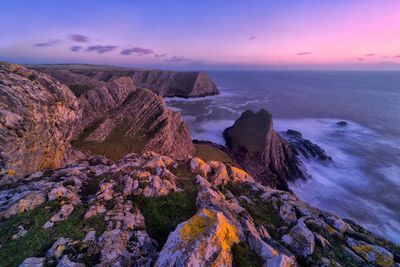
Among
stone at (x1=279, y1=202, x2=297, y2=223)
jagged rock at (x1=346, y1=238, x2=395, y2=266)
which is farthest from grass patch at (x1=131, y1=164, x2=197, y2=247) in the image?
jagged rock at (x1=346, y1=238, x2=395, y2=266)

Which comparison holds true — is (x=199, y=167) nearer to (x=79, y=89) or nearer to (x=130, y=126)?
(x=130, y=126)

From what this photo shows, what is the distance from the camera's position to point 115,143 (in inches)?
1547

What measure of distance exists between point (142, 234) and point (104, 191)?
424cm

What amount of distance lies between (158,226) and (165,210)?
138cm

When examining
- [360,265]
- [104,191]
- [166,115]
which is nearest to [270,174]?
[166,115]

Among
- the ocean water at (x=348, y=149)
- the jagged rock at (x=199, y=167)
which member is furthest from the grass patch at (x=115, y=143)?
the ocean water at (x=348, y=149)

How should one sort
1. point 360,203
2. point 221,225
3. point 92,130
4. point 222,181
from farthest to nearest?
point 92,130, point 360,203, point 222,181, point 221,225

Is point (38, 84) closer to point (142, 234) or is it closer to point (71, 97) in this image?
point (71, 97)

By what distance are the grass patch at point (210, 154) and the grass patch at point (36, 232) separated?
35488 millimetres

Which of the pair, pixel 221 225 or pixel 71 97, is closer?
pixel 221 225

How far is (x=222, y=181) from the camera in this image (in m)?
17.2

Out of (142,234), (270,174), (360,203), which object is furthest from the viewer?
(270,174)

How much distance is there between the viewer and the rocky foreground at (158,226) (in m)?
8.09

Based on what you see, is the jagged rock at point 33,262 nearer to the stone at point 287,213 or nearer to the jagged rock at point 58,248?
the jagged rock at point 58,248
